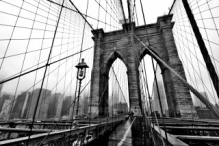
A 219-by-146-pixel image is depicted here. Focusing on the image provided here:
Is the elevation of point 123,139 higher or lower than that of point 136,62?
lower

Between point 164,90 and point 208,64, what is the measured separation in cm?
1235

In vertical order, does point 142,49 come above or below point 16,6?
above

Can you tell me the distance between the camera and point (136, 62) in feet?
34.7

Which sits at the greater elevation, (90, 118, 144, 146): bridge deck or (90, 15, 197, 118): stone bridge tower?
(90, 15, 197, 118): stone bridge tower

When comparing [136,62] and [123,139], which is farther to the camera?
[136,62]

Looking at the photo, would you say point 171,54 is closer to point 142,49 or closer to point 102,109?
point 142,49

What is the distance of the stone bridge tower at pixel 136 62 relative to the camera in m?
8.66

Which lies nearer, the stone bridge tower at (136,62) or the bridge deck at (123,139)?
the bridge deck at (123,139)

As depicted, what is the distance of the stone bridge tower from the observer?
8661mm

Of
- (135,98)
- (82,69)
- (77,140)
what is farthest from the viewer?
(135,98)

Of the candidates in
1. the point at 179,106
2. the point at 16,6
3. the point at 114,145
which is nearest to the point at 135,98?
the point at 179,106

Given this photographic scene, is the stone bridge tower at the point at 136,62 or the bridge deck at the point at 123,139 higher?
the stone bridge tower at the point at 136,62

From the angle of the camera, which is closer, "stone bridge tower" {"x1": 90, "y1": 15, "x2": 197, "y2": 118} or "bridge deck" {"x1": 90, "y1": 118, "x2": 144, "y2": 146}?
"bridge deck" {"x1": 90, "y1": 118, "x2": 144, "y2": 146}

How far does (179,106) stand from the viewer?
8.26 m
